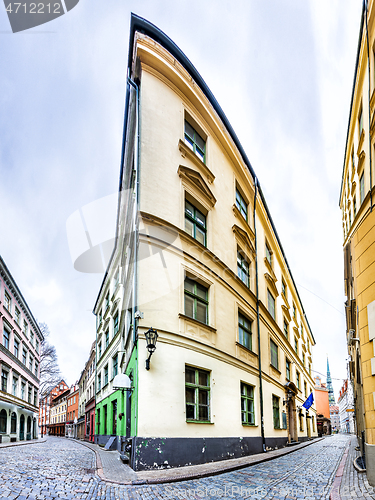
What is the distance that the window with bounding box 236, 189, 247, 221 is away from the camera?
18.8m

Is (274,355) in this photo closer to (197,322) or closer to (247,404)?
(247,404)

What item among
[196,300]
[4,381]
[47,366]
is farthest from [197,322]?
[47,366]

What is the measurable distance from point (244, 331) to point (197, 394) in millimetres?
5712

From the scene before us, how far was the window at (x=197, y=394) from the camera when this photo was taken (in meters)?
11.3

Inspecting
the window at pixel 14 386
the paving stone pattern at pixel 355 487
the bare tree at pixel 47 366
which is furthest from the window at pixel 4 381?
the paving stone pattern at pixel 355 487

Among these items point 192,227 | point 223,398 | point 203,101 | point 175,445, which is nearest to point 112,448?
point 223,398

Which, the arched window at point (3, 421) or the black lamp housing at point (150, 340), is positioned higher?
the black lamp housing at point (150, 340)

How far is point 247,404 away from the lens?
15.7 metres

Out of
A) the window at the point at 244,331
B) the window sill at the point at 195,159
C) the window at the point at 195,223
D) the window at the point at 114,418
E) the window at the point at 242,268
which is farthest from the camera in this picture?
the window at the point at 114,418

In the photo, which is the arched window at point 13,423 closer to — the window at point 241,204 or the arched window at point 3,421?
the arched window at point 3,421

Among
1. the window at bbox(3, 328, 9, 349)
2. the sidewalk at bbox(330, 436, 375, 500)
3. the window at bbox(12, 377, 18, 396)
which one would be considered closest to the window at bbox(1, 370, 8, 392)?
the window at bbox(3, 328, 9, 349)

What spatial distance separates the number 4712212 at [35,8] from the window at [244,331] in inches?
524

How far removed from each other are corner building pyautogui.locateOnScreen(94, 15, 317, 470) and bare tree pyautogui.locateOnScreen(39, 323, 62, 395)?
37.4m

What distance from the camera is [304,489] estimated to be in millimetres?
7848
